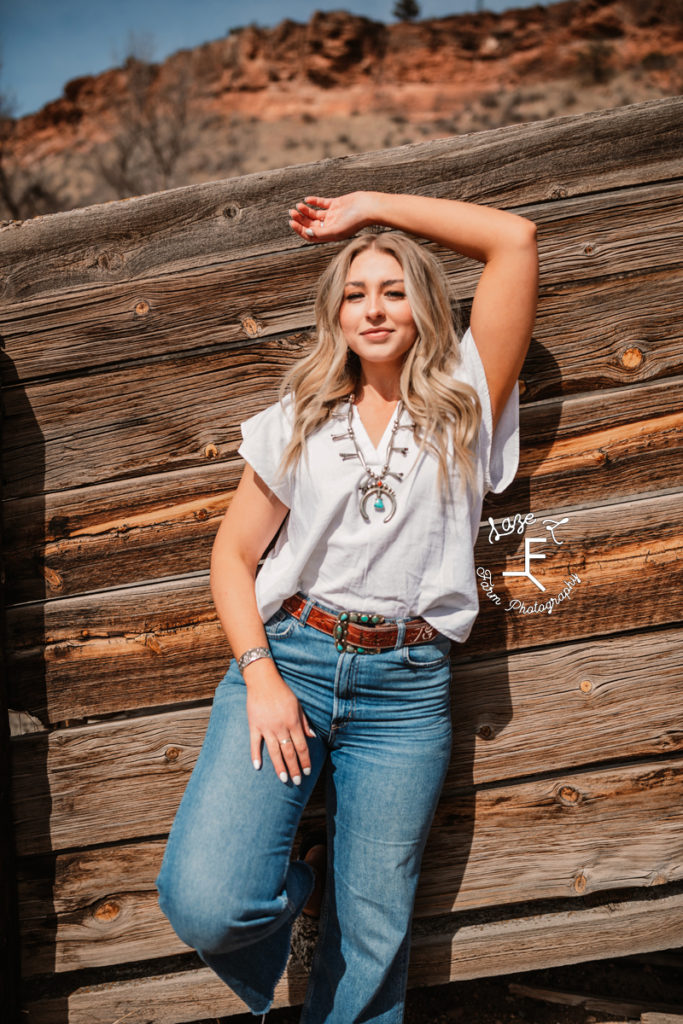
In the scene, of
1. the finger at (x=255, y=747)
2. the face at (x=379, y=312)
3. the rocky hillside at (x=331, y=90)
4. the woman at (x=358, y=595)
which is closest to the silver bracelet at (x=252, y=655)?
the woman at (x=358, y=595)

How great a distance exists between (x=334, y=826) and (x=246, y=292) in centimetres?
157

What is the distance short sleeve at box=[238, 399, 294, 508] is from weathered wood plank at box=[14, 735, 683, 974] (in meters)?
1.10

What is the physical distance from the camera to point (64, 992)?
2170 mm

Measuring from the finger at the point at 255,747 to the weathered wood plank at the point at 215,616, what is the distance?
48cm

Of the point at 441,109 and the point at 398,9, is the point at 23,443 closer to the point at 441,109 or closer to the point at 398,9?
the point at 441,109

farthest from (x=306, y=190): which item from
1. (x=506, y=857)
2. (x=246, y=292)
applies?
(x=506, y=857)

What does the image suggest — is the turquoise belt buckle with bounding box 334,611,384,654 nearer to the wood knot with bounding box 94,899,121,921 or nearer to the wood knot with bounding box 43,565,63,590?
the wood knot with bounding box 43,565,63,590

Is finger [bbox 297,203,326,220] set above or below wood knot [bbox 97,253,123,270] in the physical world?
above

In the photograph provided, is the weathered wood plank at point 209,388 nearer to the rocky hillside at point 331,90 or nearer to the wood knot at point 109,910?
the wood knot at point 109,910

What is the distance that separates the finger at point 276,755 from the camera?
1615 millimetres

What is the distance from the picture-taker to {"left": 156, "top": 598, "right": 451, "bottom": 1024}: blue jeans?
1.58m

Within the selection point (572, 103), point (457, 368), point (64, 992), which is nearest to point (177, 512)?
point (457, 368)

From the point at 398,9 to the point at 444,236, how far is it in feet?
88.7

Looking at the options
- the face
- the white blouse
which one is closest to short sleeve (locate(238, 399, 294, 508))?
the white blouse
